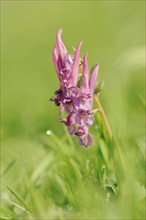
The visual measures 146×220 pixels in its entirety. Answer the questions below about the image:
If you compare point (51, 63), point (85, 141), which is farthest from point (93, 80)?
point (51, 63)

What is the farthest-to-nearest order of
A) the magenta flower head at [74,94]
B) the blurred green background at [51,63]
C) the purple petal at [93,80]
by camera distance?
the blurred green background at [51,63] → the purple petal at [93,80] → the magenta flower head at [74,94]

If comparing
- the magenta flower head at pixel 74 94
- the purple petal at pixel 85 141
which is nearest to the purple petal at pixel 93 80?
the magenta flower head at pixel 74 94

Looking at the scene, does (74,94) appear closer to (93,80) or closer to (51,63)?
(93,80)

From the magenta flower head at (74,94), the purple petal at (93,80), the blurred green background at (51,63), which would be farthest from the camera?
the blurred green background at (51,63)

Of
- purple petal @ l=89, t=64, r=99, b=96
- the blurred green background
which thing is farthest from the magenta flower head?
the blurred green background

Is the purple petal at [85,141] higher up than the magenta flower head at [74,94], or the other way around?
the magenta flower head at [74,94]

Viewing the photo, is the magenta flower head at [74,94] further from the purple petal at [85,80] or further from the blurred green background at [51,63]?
the blurred green background at [51,63]

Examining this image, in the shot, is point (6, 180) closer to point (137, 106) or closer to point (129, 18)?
point (137, 106)
